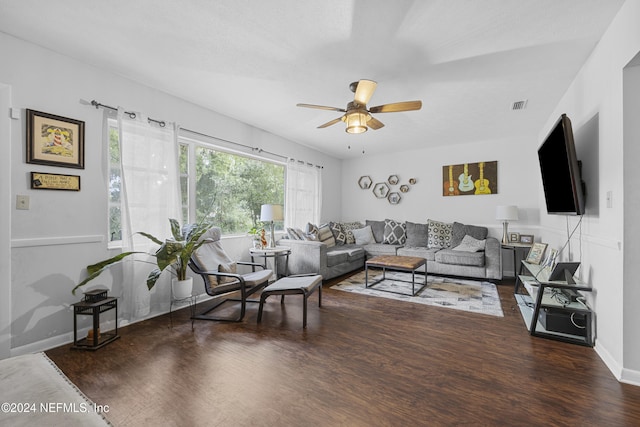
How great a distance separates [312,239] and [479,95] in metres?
3.22

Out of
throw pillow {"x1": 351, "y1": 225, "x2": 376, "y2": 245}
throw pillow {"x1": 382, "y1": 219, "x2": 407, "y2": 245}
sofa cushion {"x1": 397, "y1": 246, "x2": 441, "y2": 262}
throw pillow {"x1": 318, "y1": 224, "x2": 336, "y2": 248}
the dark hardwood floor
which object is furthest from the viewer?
throw pillow {"x1": 351, "y1": 225, "x2": 376, "y2": 245}

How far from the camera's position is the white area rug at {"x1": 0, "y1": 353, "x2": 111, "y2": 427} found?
2.81 feet

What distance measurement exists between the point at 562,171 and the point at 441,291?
2226mm

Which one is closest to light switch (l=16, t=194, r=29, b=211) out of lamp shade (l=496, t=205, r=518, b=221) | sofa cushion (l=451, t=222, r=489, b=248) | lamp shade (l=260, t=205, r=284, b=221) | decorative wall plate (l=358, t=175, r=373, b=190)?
lamp shade (l=260, t=205, r=284, b=221)

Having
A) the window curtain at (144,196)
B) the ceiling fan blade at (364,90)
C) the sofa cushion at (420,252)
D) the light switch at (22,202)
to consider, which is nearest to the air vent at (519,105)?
the ceiling fan blade at (364,90)

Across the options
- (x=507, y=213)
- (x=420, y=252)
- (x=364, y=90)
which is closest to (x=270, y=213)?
(x=364, y=90)

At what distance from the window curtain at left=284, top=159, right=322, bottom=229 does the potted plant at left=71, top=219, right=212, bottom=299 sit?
235 centimetres

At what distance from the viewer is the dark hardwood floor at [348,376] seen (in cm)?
160

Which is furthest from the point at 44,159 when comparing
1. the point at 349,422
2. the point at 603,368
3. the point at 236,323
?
the point at 603,368

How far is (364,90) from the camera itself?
2.61 m

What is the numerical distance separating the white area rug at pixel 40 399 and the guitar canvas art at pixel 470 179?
605 cm

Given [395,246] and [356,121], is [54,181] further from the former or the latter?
[395,246]

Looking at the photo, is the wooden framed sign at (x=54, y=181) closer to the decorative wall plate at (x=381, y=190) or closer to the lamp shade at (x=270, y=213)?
the lamp shade at (x=270, y=213)

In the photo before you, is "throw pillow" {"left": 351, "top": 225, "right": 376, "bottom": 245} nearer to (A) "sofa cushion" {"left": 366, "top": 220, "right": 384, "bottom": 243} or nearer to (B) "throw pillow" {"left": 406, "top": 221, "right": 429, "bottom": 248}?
(A) "sofa cushion" {"left": 366, "top": 220, "right": 384, "bottom": 243}
